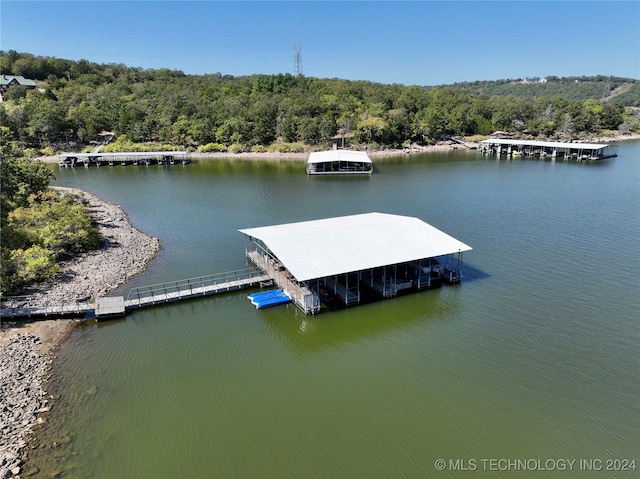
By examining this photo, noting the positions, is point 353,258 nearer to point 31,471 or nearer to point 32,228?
point 31,471

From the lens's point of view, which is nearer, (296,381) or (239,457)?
(239,457)

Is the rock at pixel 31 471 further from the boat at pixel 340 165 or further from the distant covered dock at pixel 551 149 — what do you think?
the distant covered dock at pixel 551 149

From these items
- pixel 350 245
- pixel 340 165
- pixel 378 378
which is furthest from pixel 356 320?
pixel 340 165

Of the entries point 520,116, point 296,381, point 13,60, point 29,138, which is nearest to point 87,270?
point 296,381

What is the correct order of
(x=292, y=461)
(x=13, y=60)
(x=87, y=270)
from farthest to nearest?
(x=13, y=60) → (x=87, y=270) → (x=292, y=461)

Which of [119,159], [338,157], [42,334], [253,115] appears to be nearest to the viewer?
[42,334]

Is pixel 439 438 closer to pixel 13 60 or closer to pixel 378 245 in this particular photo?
pixel 378 245
